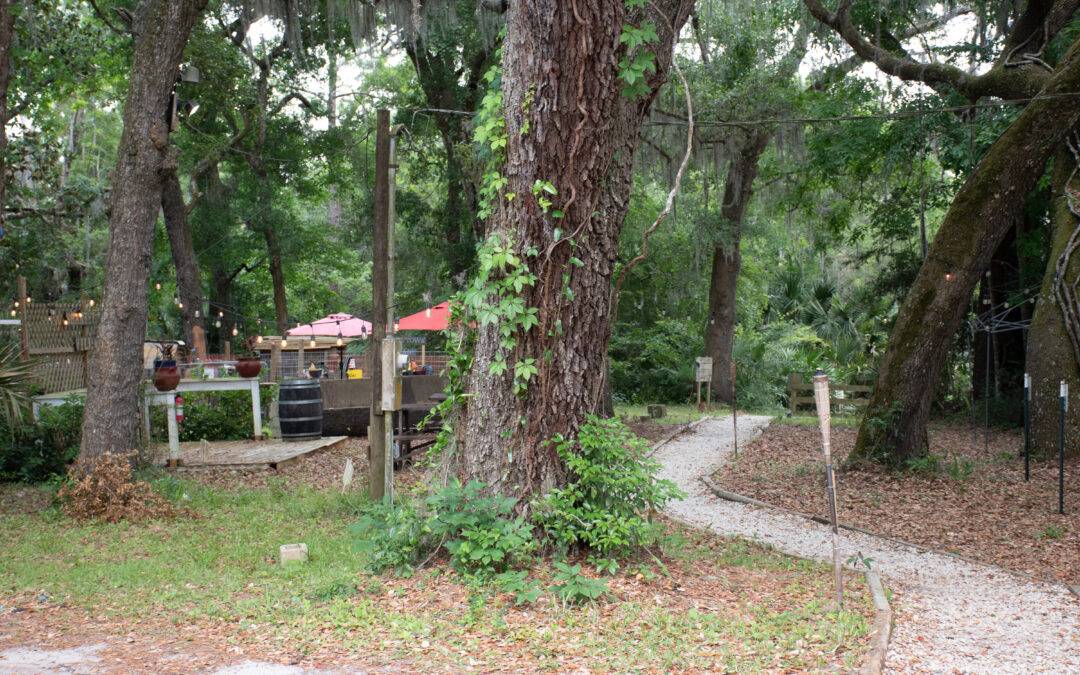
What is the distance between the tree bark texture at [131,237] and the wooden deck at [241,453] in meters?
1.52

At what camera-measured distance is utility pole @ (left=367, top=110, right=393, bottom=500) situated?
7.82 m

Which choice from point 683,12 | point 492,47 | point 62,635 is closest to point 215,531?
point 62,635

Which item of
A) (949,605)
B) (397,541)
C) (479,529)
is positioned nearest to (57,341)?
(397,541)

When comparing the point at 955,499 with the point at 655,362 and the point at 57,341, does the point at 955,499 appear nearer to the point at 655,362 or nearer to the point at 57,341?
the point at 57,341

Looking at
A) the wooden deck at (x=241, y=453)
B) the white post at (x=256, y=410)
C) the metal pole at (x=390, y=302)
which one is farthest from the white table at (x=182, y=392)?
the metal pole at (x=390, y=302)

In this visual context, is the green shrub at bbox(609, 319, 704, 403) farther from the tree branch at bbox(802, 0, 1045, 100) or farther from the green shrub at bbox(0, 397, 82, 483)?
the green shrub at bbox(0, 397, 82, 483)

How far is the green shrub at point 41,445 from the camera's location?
9.80 m

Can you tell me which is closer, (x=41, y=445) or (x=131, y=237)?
(x=131, y=237)

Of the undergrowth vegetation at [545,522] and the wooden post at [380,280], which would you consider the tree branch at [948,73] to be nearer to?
the wooden post at [380,280]

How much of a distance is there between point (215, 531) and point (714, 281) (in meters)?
15.6

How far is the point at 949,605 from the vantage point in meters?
5.64

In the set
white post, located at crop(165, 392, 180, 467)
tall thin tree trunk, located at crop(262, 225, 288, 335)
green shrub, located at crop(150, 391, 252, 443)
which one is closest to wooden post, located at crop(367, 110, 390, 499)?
white post, located at crop(165, 392, 180, 467)

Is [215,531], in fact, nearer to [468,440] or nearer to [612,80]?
[468,440]

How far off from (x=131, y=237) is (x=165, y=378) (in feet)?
8.51
